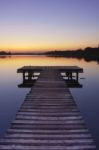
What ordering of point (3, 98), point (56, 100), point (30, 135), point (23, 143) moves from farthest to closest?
point (3, 98), point (56, 100), point (30, 135), point (23, 143)

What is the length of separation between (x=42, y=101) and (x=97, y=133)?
2447 mm

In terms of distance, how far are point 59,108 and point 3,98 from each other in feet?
33.5

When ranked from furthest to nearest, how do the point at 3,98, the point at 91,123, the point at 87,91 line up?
the point at 87,91 < the point at 3,98 < the point at 91,123

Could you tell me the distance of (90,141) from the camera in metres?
6.47

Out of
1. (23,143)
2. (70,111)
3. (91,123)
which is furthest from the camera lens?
(91,123)

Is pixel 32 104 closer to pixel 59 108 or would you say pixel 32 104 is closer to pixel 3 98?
pixel 59 108

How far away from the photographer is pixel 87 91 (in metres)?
22.1

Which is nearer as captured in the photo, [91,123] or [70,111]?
[70,111]

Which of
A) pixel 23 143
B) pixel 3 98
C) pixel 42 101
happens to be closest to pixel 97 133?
pixel 42 101

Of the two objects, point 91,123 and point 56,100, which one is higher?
point 56,100

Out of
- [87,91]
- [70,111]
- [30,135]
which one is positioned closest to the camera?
[30,135]

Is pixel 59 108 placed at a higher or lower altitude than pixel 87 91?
higher

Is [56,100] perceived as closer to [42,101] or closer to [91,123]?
[42,101]

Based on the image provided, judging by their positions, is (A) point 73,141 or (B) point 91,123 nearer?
(A) point 73,141
